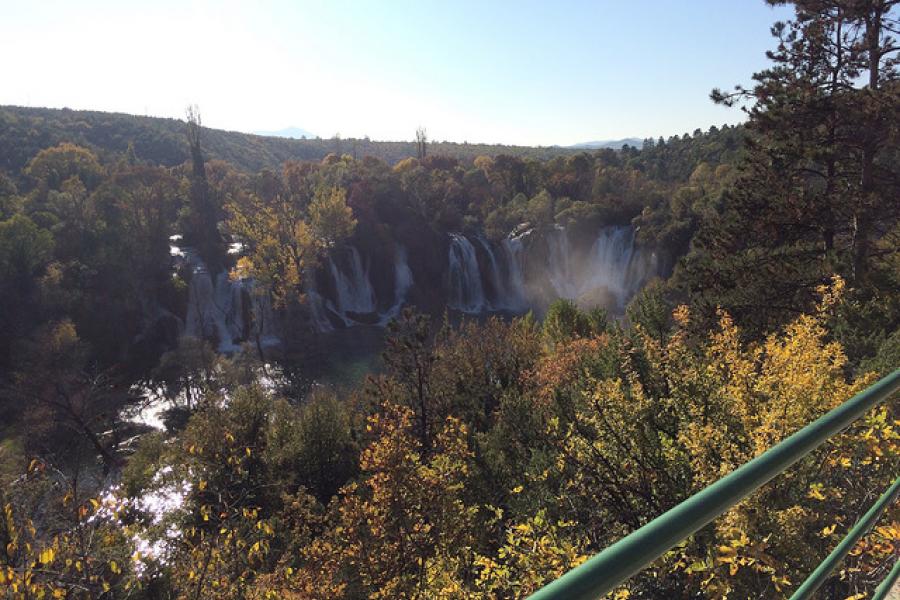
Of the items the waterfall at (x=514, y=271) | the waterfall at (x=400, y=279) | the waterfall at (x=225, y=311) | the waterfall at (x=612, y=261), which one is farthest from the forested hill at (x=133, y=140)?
the waterfall at (x=612, y=261)

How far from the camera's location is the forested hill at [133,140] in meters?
68.6

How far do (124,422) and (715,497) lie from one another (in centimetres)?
3272

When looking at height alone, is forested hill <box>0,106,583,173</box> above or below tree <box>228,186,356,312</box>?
above

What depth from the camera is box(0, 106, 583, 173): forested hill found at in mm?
68625

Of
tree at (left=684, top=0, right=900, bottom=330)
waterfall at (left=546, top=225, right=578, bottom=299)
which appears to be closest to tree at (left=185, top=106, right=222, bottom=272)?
waterfall at (left=546, top=225, right=578, bottom=299)

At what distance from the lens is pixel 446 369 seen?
2430cm

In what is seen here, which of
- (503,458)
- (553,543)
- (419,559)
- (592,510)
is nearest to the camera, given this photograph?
(553,543)

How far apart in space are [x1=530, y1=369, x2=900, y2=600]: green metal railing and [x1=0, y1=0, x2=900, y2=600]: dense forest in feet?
8.41

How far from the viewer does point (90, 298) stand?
34.8 metres

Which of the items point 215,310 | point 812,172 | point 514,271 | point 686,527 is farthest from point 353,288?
point 686,527

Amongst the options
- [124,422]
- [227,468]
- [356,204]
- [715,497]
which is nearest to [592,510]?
[715,497]

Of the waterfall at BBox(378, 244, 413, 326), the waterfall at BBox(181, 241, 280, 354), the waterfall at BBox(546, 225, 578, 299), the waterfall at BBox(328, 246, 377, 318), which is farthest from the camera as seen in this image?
the waterfall at BBox(546, 225, 578, 299)

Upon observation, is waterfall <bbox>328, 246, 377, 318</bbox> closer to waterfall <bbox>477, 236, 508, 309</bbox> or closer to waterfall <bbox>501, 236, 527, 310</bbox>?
waterfall <bbox>477, 236, 508, 309</bbox>

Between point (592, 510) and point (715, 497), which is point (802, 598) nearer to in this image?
point (715, 497)
